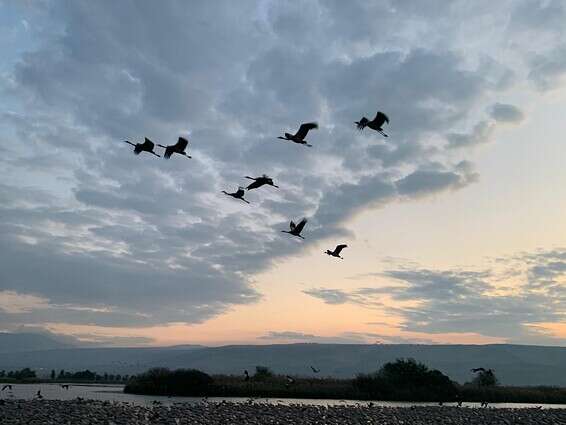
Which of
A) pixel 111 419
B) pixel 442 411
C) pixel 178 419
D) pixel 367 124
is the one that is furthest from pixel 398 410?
pixel 367 124

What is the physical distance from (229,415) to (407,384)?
31.8 m

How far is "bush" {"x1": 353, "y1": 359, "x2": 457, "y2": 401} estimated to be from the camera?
193ft

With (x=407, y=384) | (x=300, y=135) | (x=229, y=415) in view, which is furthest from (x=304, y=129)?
(x=407, y=384)

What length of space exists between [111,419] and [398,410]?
2011 cm

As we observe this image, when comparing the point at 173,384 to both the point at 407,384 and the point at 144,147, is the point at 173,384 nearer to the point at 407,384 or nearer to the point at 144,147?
the point at 407,384

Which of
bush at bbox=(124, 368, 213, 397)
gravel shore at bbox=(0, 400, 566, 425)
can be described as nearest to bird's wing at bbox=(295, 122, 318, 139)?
gravel shore at bbox=(0, 400, 566, 425)

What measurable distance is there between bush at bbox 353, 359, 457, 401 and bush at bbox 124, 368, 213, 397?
599 inches

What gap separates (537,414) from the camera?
145ft

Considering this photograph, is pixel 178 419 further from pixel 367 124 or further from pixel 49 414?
pixel 367 124

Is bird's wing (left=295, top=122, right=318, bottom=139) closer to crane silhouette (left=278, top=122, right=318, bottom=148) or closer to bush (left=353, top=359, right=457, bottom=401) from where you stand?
crane silhouette (left=278, top=122, right=318, bottom=148)

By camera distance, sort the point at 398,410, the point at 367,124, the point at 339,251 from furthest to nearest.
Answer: the point at 398,410
the point at 339,251
the point at 367,124

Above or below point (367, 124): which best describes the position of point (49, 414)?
below

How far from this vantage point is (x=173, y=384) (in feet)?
182

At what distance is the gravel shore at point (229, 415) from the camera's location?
3064 centimetres
